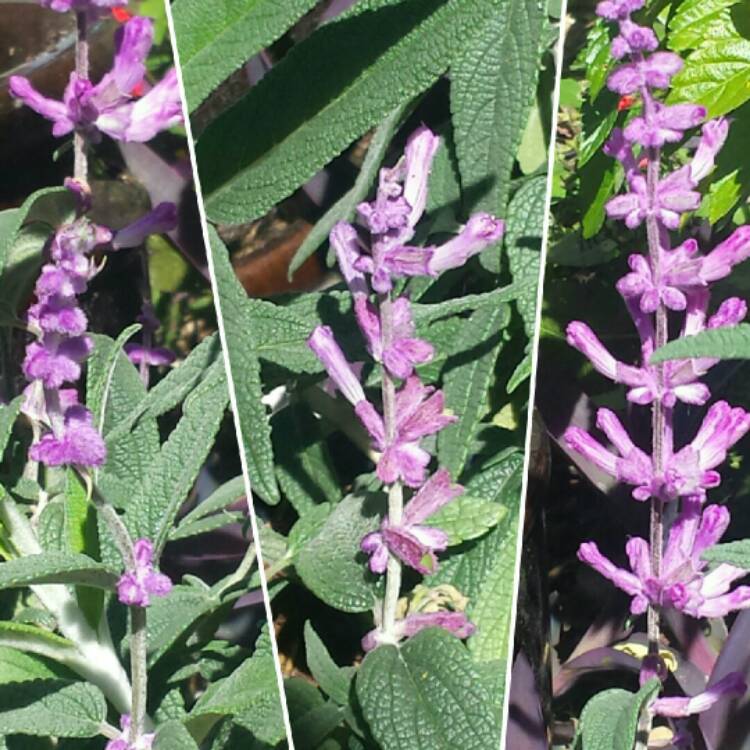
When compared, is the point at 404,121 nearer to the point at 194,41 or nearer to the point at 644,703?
the point at 194,41

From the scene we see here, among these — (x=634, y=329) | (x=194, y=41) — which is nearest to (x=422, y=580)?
(x=634, y=329)

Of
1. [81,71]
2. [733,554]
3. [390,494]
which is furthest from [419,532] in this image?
[81,71]

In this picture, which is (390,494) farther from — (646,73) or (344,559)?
(646,73)

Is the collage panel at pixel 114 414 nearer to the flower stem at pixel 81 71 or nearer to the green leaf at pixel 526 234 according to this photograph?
the flower stem at pixel 81 71

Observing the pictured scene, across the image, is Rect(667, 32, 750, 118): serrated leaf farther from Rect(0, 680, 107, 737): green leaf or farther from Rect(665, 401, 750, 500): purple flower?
Rect(0, 680, 107, 737): green leaf

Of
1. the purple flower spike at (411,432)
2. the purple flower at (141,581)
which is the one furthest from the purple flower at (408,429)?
the purple flower at (141,581)

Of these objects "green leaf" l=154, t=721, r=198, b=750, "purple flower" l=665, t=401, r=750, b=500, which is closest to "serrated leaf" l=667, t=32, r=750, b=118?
"purple flower" l=665, t=401, r=750, b=500
